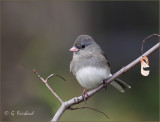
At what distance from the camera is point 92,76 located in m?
3.18

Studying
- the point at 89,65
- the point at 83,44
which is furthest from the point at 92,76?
the point at 83,44

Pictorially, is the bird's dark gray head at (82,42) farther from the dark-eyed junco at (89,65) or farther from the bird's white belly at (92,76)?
the bird's white belly at (92,76)

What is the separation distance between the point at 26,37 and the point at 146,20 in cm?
204

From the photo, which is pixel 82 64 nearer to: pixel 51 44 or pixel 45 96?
pixel 45 96

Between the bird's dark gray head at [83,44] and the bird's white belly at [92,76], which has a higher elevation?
the bird's dark gray head at [83,44]

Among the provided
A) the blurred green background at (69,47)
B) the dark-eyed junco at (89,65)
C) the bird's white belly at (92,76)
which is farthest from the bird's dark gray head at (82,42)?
the blurred green background at (69,47)

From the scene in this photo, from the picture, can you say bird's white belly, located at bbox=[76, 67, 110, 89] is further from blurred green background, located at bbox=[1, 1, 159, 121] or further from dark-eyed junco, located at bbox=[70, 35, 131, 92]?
blurred green background, located at bbox=[1, 1, 159, 121]

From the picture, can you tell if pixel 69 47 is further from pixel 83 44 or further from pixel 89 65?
pixel 89 65

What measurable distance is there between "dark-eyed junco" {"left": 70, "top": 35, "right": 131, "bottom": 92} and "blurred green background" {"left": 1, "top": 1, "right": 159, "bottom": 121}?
4.21ft

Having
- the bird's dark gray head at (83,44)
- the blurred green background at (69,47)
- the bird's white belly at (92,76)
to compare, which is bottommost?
the blurred green background at (69,47)

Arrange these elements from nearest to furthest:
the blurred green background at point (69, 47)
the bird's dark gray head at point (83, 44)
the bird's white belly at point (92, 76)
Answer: the bird's white belly at point (92, 76) < the bird's dark gray head at point (83, 44) < the blurred green background at point (69, 47)

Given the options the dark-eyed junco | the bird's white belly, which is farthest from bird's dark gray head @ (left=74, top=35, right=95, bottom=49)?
the bird's white belly

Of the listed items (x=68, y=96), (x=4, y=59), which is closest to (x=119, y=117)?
(x=68, y=96)

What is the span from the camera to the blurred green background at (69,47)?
501cm
